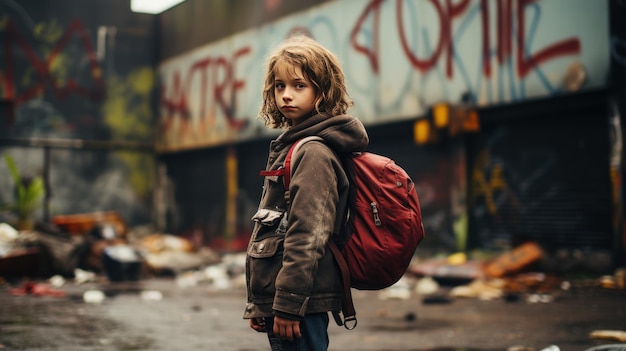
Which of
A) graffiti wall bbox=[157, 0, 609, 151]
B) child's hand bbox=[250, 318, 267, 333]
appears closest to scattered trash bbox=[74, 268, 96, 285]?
graffiti wall bbox=[157, 0, 609, 151]

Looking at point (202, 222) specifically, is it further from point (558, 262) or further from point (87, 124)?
point (558, 262)

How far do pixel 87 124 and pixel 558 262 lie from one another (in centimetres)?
1180

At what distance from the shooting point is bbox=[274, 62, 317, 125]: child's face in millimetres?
2309

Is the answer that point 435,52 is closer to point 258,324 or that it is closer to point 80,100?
point 258,324

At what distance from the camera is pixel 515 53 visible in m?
9.51

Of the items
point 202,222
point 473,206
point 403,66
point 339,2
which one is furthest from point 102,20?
point 473,206

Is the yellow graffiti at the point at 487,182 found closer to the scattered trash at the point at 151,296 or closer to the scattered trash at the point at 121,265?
the scattered trash at the point at 151,296

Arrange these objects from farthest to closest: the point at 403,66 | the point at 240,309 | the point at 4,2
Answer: the point at 4,2 → the point at 403,66 → the point at 240,309

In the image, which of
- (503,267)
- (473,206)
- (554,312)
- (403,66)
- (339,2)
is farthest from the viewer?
(339,2)

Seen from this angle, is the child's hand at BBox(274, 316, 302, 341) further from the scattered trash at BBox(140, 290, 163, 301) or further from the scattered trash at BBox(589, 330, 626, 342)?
the scattered trash at BBox(140, 290, 163, 301)

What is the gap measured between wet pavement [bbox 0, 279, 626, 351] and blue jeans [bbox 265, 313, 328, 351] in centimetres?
258

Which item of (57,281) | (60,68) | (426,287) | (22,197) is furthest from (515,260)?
(60,68)

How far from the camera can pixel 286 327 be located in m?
2.12

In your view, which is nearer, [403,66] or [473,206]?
[473,206]
